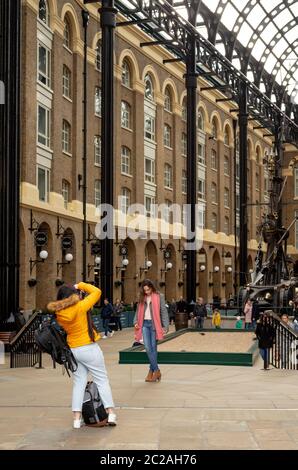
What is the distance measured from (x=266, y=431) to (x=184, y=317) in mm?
19544

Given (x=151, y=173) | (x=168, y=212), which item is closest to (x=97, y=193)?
(x=151, y=173)

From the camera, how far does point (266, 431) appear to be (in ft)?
24.2

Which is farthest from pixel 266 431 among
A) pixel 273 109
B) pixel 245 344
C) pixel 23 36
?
pixel 273 109

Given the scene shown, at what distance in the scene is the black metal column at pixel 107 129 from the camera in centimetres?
2567

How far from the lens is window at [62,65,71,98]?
3466 cm

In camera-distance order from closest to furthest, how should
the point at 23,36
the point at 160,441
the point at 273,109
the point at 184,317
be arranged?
the point at 160,441 → the point at 184,317 → the point at 23,36 → the point at 273,109

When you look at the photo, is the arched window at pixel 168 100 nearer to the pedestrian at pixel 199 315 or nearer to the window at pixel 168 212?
the window at pixel 168 212

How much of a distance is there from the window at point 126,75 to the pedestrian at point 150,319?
3104 cm

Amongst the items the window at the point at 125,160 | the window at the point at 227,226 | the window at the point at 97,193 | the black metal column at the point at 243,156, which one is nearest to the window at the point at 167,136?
the black metal column at the point at 243,156

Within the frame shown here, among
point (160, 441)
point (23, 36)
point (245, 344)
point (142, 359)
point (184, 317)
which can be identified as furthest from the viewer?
point (23, 36)

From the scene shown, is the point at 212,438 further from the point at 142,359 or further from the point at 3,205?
the point at 3,205

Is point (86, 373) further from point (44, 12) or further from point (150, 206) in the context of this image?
point (150, 206)

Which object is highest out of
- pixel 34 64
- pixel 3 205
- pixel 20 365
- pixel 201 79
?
pixel 201 79

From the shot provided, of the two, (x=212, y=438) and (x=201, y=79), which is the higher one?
(x=201, y=79)
